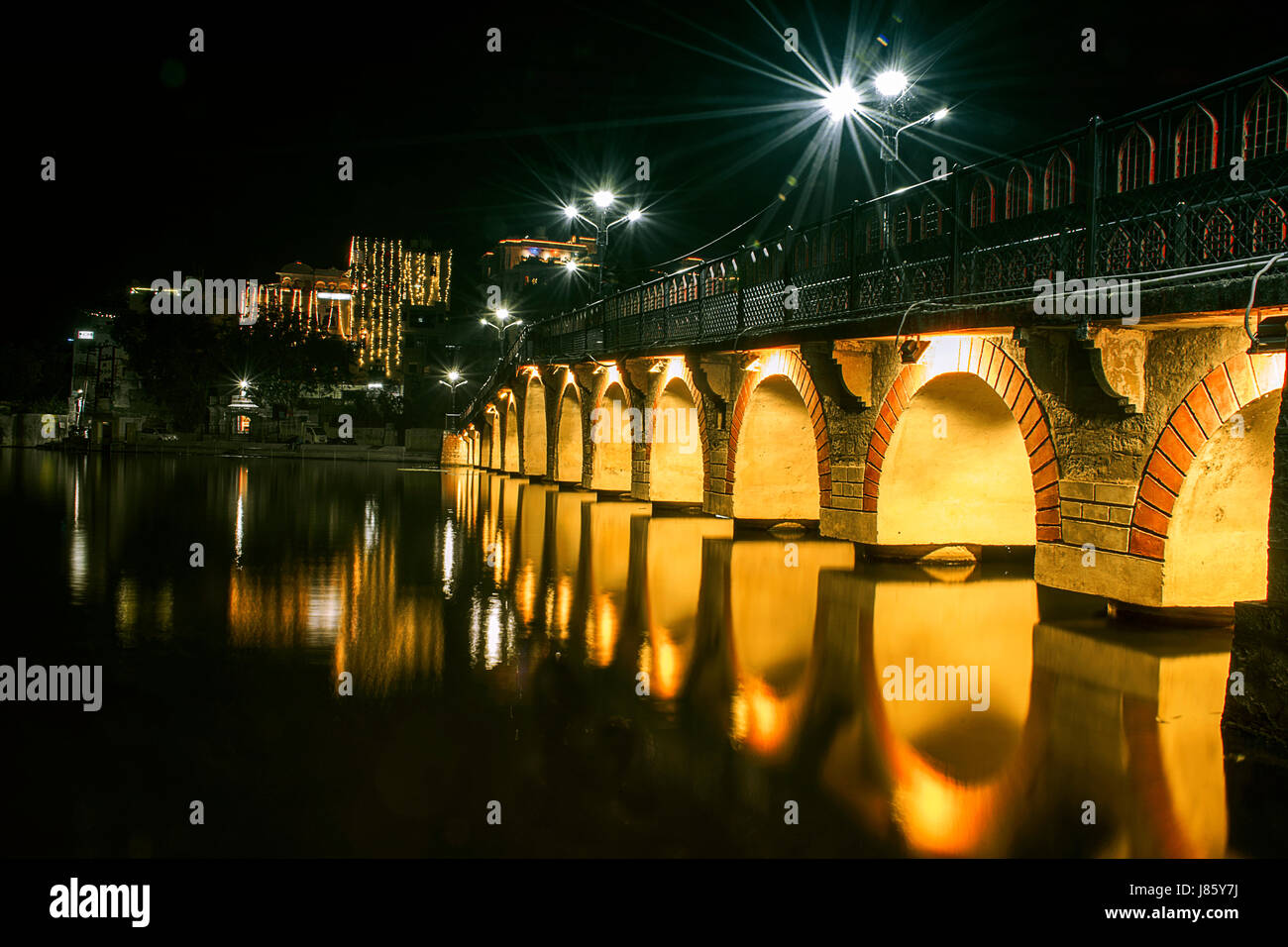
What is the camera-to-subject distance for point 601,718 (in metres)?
6.94

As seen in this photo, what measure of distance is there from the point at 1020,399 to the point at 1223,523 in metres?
2.54

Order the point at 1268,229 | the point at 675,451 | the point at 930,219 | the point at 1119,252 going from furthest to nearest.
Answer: the point at 675,451, the point at 930,219, the point at 1119,252, the point at 1268,229

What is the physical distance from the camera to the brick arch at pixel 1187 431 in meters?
8.91

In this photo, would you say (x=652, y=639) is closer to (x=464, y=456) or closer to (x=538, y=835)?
(x=538, y=835)

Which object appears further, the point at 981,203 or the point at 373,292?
the point at 373,292

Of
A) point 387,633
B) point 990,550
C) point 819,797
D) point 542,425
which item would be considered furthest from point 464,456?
point 819,797

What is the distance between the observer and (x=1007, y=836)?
5.04m

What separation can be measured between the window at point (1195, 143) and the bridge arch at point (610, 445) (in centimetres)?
1999

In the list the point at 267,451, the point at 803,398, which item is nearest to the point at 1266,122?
the point at 803,398

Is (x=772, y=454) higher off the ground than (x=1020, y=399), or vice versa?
(x=1020, y=399)

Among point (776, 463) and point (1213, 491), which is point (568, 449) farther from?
point (1213, 491)

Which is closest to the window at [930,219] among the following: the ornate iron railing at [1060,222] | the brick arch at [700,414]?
the ornate iron railing at [1060,222]

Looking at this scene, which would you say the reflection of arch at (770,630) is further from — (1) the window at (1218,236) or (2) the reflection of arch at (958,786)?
(1) the window at (1218,236)

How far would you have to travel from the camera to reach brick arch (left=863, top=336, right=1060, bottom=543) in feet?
36.8
